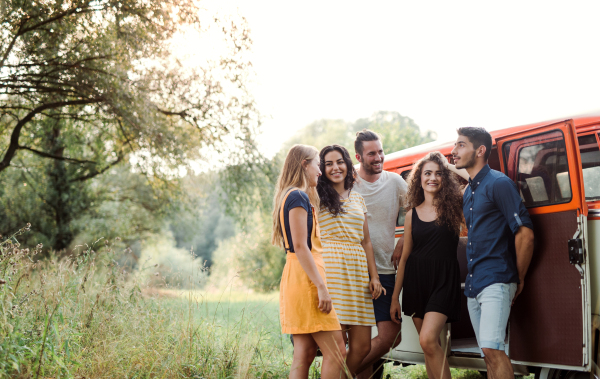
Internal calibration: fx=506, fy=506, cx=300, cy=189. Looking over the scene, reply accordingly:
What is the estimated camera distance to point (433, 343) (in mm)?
4035

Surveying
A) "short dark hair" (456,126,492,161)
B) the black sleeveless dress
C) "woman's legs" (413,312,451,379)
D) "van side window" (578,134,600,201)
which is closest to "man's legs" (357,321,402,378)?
the black sleeveless dress

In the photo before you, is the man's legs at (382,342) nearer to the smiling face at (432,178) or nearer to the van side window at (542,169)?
the smiling face at (432,178)

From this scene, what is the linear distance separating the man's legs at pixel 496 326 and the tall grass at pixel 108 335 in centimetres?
223

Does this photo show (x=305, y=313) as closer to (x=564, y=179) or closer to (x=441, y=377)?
(x=441, y=377)

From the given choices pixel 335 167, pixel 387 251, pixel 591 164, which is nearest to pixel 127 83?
pixel 335 167

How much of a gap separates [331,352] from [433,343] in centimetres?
96

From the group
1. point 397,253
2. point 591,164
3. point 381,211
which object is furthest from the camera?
point 591,164

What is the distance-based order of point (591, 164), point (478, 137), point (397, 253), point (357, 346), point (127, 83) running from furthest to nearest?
point (127, 83) < point (591, 164) < point (397, 253) < point (357, 346) < point (478, 137)

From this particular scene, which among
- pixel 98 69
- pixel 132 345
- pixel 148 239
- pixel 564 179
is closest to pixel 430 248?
pixel 564 179

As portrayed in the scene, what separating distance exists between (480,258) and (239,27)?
29.2 ft

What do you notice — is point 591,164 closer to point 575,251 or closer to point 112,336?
point 575,251

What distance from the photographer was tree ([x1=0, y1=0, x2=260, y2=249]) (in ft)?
30.2

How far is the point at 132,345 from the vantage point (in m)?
5.13

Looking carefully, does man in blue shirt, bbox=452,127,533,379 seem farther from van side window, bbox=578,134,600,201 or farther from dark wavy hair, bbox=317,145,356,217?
van side window, bbox=578,134,600,201
